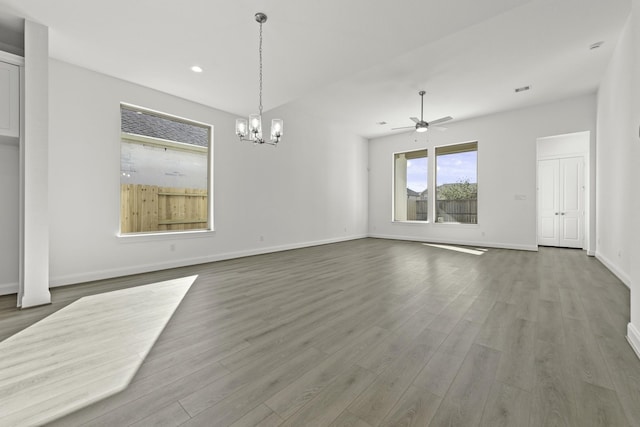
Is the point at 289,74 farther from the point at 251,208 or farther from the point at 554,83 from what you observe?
the point at 554,83

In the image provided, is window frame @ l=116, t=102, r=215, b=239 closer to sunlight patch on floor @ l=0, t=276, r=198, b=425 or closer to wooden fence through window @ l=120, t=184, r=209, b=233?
wooden fence through window @ l=120, t=184, r=209, b=233

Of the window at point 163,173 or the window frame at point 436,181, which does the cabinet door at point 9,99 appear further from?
the window frame at point 436,181

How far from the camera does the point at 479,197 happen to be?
6.95 meters

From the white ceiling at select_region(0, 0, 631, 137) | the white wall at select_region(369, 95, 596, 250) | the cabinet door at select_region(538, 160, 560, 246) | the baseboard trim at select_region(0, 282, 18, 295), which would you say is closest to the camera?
the white ceiling at select_region(0, 0, 631, 137)

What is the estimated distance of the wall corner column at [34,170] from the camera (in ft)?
9.34

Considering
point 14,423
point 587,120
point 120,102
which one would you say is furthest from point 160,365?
point 587,120

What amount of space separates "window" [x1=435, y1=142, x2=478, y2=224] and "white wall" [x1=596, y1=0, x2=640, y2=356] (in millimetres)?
2384

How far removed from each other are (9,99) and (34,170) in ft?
2.59

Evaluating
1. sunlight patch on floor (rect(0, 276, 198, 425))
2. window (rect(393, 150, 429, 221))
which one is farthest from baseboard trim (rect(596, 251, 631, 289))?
sunlight patch on floor (rect(0, 276, 198, 425))

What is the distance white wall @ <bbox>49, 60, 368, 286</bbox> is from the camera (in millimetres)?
3584

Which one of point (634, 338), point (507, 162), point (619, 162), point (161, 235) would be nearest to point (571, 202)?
point (507, 162)

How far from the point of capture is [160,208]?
15.3 ft

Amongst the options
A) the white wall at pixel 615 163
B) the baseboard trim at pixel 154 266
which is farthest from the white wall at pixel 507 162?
the baseboard trim at pixel 154 266

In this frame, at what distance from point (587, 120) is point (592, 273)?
3.57 metres
